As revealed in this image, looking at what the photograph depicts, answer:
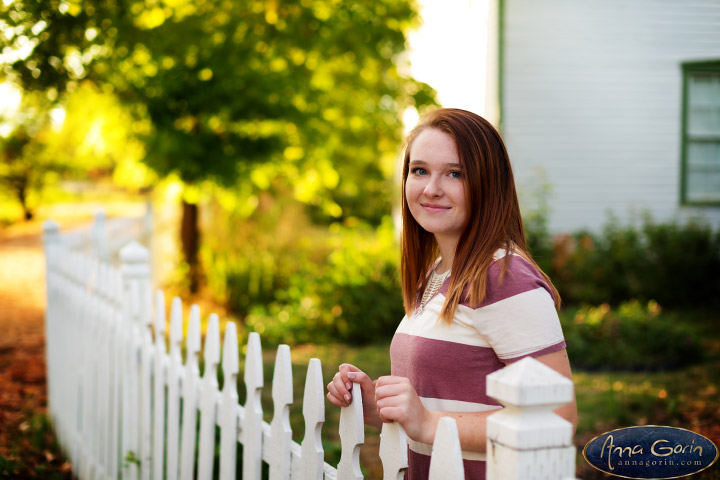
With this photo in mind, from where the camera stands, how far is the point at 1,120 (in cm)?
734

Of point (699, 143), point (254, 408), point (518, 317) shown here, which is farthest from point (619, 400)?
point (699, 143)

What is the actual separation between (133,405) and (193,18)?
460 cm

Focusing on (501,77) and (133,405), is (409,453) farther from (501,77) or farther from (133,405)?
(501,77)

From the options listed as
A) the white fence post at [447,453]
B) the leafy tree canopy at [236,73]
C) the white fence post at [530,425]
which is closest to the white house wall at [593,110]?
the leafy tree canopy at [236,73]

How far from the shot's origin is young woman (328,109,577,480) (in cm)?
152

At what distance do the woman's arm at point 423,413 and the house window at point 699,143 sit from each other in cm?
839

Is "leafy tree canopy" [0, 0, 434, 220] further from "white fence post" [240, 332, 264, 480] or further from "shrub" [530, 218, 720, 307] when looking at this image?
"white fence post" [240, 332, 264, 480]

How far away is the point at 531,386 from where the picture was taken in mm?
1133

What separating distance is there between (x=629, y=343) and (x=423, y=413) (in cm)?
554

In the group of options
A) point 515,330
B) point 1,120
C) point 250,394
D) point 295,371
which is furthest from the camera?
point 1,120

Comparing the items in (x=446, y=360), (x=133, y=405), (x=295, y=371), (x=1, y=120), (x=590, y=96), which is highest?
(x=590, y=96)

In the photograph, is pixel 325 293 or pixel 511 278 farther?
pixel 325 293

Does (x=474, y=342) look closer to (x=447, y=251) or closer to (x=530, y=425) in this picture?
(x=447, y=251)

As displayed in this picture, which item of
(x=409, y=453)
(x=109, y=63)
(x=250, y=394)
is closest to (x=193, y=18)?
(x=109, y=63)
